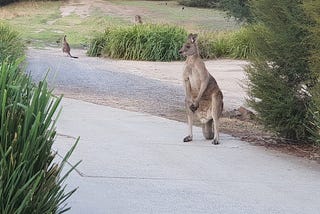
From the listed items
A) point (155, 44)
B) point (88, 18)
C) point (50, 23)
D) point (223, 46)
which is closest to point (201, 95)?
point (155, 44)

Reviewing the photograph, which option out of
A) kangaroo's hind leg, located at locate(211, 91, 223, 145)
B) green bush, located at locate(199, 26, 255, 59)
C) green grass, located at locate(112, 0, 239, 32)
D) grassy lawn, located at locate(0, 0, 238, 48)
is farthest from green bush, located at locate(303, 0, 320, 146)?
green grass, located at locate(112, 0, 239, 32)

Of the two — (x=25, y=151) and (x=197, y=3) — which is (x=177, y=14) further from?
(x=25, y=151)

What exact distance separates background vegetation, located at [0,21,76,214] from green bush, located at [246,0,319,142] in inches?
225

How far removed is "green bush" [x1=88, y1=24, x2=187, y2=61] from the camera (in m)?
29.2

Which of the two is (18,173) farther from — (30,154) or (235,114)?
(235,114)

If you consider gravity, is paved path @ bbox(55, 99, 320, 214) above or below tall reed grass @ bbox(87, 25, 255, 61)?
above

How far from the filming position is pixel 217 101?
9.98m

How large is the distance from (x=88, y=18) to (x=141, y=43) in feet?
84.5

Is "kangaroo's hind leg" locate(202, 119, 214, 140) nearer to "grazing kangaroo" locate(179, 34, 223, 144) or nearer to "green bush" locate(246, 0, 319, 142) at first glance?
"grazing kangaroo" locate(179, 34, 223, 144)

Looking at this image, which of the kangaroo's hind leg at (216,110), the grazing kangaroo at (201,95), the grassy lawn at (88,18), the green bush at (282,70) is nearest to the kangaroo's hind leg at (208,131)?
the grazing kangaroo at (201,95)

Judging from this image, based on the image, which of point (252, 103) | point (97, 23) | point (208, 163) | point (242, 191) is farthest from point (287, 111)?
point (97, 23)

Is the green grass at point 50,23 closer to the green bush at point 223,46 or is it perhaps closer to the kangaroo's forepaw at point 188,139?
the green bush at point 223,46

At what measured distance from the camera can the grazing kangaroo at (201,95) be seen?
9992mm

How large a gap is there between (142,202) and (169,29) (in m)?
24.5
